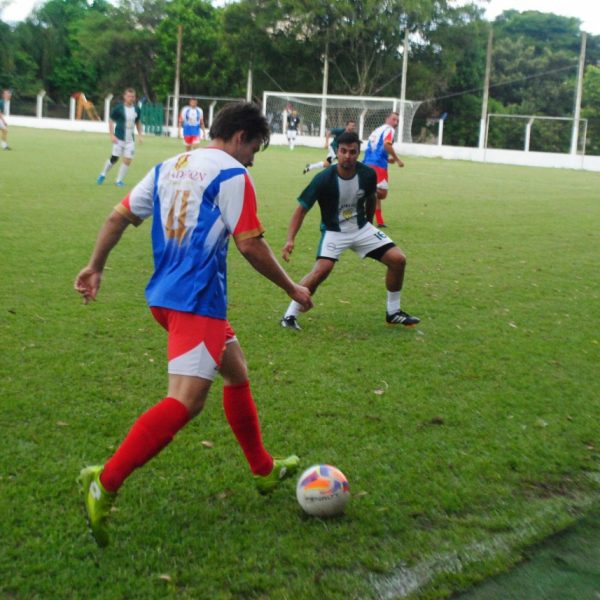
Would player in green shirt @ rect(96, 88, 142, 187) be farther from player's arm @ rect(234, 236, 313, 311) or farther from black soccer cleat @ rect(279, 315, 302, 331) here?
player's arm @ rect(234, 236, 313, 311)

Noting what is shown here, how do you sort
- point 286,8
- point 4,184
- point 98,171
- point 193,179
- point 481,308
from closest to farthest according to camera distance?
point 193,179, point 481,308, point 4,184, point 98,171, point 286,8

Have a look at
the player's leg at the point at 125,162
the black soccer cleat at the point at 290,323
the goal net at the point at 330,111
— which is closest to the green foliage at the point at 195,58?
the goal net at the point at 330,111

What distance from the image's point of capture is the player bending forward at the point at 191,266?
3.44m

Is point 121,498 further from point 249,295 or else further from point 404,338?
point 249,295

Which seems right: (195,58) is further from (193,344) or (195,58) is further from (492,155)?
(193,344)

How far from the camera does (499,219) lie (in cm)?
1562

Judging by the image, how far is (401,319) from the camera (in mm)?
7305

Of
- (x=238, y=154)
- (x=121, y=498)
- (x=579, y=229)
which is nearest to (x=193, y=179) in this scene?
(x=238, y=154)

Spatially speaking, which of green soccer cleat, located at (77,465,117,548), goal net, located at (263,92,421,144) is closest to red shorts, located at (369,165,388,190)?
green soccer cleat, located at (77,465,117,548)

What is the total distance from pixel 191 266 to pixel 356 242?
3922 millimetres

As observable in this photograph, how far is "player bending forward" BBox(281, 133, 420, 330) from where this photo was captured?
7098 mm

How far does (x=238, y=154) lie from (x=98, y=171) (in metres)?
18.0

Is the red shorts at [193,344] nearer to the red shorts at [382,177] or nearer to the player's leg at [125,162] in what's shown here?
the red shorts at [382,177]

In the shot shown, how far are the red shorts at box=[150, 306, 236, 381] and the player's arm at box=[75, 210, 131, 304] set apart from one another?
1.45 ft
